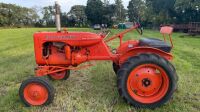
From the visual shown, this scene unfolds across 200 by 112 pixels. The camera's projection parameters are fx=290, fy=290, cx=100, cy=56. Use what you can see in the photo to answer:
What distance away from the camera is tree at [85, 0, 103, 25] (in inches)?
2584

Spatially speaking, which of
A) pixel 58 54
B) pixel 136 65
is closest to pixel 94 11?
pixel 58 54

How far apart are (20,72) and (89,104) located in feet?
10.6

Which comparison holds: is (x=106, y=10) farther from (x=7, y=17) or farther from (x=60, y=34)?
(x=60, y=34)

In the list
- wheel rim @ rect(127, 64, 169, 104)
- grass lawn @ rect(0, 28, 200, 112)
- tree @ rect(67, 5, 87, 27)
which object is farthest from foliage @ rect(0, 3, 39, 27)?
wheel rim @ rect(127, 64, 169, 104)

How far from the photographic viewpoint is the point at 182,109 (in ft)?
15.0

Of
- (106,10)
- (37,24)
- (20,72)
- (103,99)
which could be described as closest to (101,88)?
(103,99)

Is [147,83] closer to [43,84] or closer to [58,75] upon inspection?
[43,84]

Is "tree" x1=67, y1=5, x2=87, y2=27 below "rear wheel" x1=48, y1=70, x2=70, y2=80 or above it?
above

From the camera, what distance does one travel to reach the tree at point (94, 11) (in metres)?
65.6

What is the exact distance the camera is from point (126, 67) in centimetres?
455

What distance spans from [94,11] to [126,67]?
62965 millimetres

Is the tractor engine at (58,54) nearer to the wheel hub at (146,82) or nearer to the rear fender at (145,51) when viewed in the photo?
the rear fender at (145,51)

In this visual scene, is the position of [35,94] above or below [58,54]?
below

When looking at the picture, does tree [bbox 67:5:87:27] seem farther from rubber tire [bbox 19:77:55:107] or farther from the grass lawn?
rubber tire [bbox 19:77:55:107]
